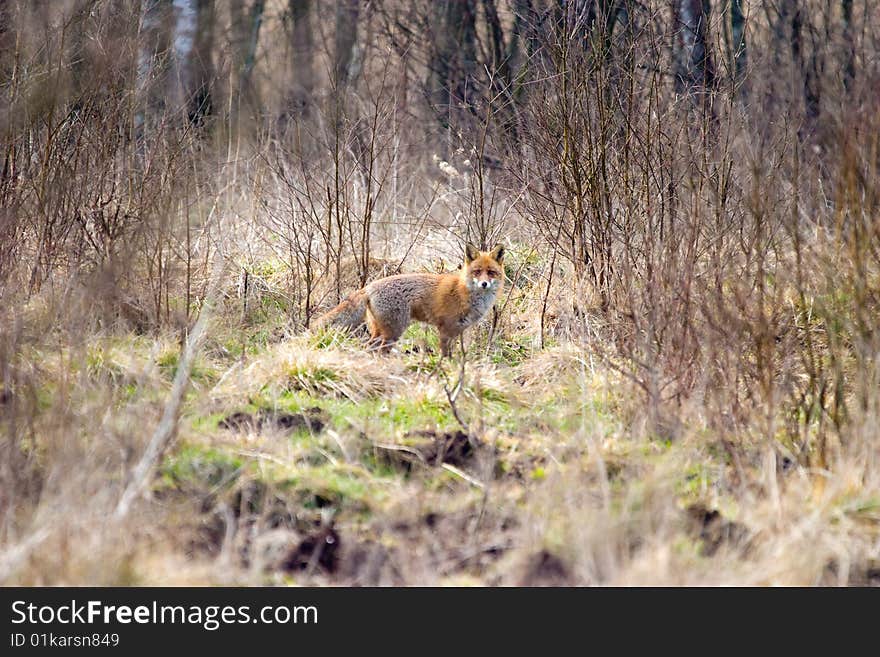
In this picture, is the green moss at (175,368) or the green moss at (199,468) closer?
the green moss at (199,468)

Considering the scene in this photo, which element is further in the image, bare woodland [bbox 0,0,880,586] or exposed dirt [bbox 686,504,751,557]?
exposed dirt [bbox 686,504,751,557]

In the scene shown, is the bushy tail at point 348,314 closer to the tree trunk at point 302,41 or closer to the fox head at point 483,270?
the fox head at point 483,270

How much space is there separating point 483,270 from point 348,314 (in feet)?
4.01

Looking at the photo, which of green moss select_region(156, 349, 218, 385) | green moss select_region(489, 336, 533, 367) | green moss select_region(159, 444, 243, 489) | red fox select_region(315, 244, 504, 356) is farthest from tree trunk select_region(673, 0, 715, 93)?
green moss select_region(159, 444, 243, 489)

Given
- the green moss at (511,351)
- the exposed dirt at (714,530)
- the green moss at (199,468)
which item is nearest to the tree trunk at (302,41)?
the green moss at (511,351)

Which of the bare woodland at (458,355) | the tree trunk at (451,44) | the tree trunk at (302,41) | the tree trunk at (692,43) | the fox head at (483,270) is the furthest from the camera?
the tree trunk at (302,41)

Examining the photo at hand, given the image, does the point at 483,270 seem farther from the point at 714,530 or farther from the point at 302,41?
the point at 302,41

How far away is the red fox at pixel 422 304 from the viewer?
8.60 metres

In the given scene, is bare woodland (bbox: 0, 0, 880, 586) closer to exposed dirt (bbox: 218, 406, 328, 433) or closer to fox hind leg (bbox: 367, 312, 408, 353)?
exposed dirt (bbox: 218, 406, 328, 433)

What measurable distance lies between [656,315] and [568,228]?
8.34ft

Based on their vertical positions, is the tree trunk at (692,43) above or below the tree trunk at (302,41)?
below

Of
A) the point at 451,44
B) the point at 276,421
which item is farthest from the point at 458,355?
the point at 451,44

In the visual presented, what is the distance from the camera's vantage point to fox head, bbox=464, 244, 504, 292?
8.42 metres

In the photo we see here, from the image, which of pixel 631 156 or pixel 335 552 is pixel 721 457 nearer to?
pixel 335 552
